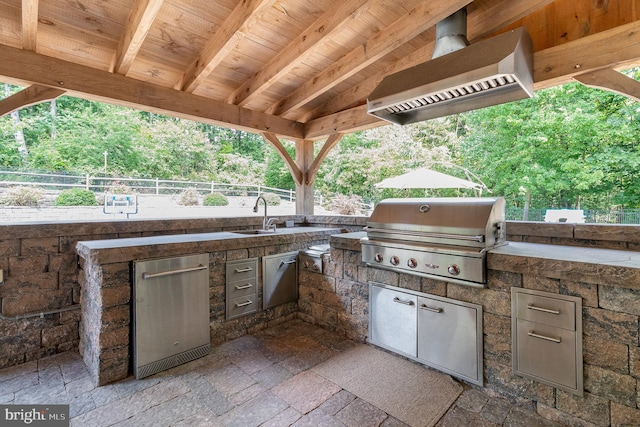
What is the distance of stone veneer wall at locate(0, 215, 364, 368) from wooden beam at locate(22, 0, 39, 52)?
140 cm

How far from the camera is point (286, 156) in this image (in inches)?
170

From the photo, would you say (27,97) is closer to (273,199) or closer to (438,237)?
(438,237)

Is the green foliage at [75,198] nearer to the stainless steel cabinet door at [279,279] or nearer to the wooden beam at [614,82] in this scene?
the stainless steel cabinet door at [279,279]

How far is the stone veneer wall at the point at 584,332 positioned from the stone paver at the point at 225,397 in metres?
0.14

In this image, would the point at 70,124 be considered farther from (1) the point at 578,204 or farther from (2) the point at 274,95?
→ (1) the point at 578,204

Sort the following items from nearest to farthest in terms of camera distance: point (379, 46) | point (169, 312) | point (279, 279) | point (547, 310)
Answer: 1. point (547, 310)
2. point (169, 312)
3. point (379, 46)
4. point (279, 279)

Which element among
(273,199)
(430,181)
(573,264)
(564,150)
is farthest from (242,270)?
(564,150)

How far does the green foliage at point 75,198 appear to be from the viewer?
19.7ft

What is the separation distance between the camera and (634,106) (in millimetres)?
6062

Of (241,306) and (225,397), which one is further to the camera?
(241,306)

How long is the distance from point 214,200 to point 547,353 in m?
7.19

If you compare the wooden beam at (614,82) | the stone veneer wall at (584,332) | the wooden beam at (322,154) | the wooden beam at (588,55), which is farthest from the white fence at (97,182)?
the wooden beam at (614,82)

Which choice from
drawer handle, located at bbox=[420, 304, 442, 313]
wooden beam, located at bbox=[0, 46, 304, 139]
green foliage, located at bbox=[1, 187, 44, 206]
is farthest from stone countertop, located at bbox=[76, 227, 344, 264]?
green foliage, located at bbox=[1, 187, 44, 206]

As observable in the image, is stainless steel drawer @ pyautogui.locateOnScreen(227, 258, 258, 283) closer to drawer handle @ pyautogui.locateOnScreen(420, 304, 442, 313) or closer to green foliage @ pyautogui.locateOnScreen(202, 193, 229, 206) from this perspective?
drawer handle @ pyautogui.locateOnScreen(420, 304, 442, 313)
